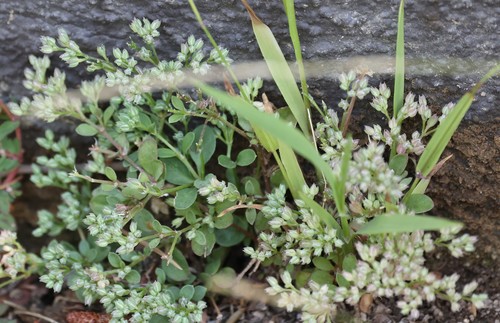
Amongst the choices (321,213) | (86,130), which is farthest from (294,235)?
(86,130)

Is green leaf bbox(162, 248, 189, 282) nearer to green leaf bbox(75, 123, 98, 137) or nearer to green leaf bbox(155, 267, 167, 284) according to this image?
green leaf bbox(155, 267, 167, 284)

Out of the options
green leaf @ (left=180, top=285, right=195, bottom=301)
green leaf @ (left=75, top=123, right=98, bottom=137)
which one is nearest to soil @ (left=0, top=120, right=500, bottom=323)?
green leaf @ (left=180, top=285, right=195, bottom=301)

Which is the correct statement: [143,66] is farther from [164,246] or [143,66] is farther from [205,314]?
[205,314]

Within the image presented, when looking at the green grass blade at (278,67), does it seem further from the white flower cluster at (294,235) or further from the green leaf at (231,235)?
the green leaf at (231,235)

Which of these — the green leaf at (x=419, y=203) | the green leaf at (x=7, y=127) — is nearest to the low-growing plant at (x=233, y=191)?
the green leaf at (x=419, y=203)

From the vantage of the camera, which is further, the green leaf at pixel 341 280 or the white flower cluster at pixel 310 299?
the green leaf at pixel 341 280

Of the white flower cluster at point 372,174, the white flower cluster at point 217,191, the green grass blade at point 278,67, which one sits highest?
the green grass blade at point 278,67
